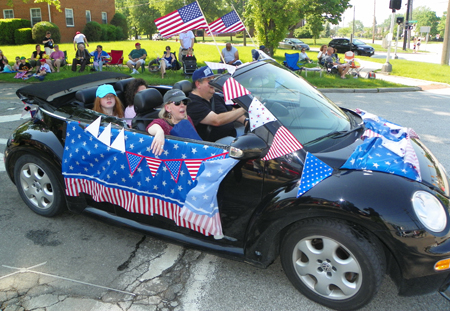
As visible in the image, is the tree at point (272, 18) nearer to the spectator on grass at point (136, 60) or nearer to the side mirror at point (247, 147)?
the spectator on grass at point (136, 60)

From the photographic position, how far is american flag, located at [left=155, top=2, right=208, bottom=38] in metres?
5.14

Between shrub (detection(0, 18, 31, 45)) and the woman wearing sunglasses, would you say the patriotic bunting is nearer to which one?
the woman wearing sunglasses

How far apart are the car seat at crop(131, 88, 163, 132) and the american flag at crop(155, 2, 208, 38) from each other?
167 cm

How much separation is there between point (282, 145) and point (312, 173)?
0.29 meters

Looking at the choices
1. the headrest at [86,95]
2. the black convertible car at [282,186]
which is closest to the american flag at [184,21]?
the headrest at [86,95]

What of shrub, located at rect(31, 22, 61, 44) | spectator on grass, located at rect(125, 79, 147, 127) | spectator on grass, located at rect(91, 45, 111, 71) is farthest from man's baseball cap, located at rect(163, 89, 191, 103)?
shrub, located at rect(31, 22, 61, 44)

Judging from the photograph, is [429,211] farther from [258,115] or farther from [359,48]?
[359,48]

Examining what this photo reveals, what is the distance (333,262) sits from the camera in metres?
2.57

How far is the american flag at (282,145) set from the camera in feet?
8.84

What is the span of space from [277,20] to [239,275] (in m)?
15.2

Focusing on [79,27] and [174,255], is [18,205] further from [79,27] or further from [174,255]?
[79,27]

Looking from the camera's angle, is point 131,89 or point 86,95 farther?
point 131,89

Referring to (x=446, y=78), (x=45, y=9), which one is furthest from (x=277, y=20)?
(x=45, y=9)

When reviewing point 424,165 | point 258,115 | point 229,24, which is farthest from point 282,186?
point 229,24
